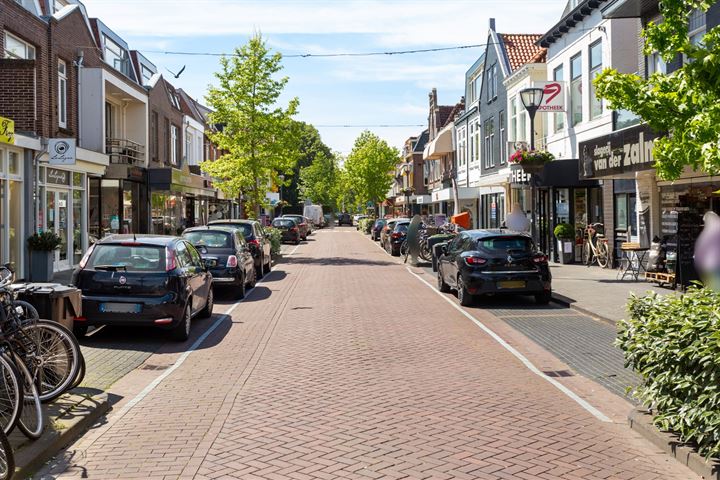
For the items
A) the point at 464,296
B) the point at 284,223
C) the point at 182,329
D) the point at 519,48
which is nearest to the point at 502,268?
the point at 464,296

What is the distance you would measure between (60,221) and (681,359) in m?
19.0

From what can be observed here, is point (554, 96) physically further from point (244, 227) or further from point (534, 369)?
point (534, 369)

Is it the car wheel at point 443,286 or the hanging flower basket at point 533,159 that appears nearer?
the car wheel at point 443,286

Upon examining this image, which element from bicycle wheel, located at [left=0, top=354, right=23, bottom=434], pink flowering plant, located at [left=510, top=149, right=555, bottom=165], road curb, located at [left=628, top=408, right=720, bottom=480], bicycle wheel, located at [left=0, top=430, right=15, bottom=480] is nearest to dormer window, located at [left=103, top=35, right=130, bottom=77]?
pink flowering plant, located at [left=510, top=149, right=555, bottom=165]

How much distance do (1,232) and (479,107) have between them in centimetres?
2739

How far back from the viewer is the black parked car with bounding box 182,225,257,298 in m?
16.0

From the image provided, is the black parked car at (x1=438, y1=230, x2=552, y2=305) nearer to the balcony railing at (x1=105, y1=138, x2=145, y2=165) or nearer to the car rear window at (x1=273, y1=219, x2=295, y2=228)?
the balcony railing at (x1=105, y1=138, x2=145, y2=165)

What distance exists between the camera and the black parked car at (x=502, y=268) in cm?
1462

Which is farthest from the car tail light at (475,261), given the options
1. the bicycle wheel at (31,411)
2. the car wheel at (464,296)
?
the bicycle wheel at (31,411)

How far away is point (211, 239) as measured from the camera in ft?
54.0

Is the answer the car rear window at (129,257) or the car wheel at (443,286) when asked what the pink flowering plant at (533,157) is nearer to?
the car wheel at (443,286)

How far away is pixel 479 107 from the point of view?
129ft

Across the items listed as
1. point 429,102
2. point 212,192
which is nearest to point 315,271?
point 212,192

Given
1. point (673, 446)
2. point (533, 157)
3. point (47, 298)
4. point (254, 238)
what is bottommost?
point (673, 446)
